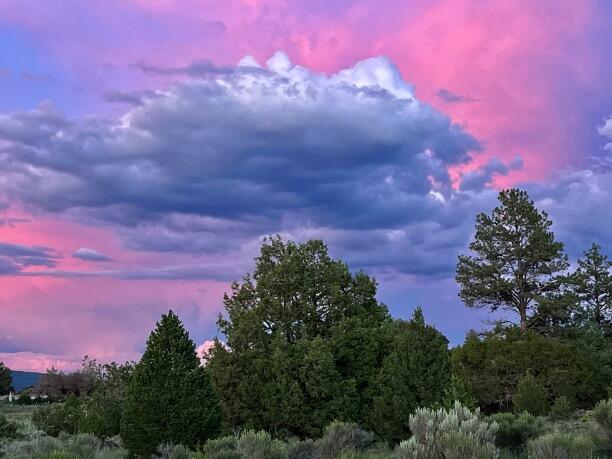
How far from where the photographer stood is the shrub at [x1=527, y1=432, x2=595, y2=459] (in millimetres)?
10040

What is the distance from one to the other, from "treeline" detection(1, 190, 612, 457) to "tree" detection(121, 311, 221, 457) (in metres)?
0.03

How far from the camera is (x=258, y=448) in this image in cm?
1295

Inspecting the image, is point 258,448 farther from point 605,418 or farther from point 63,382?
point 63,382

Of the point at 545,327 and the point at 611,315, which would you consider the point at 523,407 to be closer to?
the point at 545,327

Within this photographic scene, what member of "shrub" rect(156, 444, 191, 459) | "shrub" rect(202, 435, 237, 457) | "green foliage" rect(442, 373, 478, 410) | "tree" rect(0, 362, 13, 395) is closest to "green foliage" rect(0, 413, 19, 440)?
"shrub" rect(156, 444, 191, 459)

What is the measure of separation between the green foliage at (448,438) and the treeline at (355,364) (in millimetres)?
46

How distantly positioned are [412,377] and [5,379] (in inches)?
2193

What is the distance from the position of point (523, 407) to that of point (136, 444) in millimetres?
21989

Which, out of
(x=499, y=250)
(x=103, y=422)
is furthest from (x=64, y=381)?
(x=499, y=250)

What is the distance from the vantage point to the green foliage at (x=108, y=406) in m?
27.3

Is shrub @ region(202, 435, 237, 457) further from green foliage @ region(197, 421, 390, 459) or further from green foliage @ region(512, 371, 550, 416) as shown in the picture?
green foliage @ region(512, 371, 550, 416)

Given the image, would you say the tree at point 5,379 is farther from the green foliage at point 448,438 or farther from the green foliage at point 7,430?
the green foliage at point 448,438

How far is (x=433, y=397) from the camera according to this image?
22.5 meters

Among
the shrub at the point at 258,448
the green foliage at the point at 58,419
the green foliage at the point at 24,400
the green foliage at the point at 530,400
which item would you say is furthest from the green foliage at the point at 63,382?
the shrub at the point at 258,448
